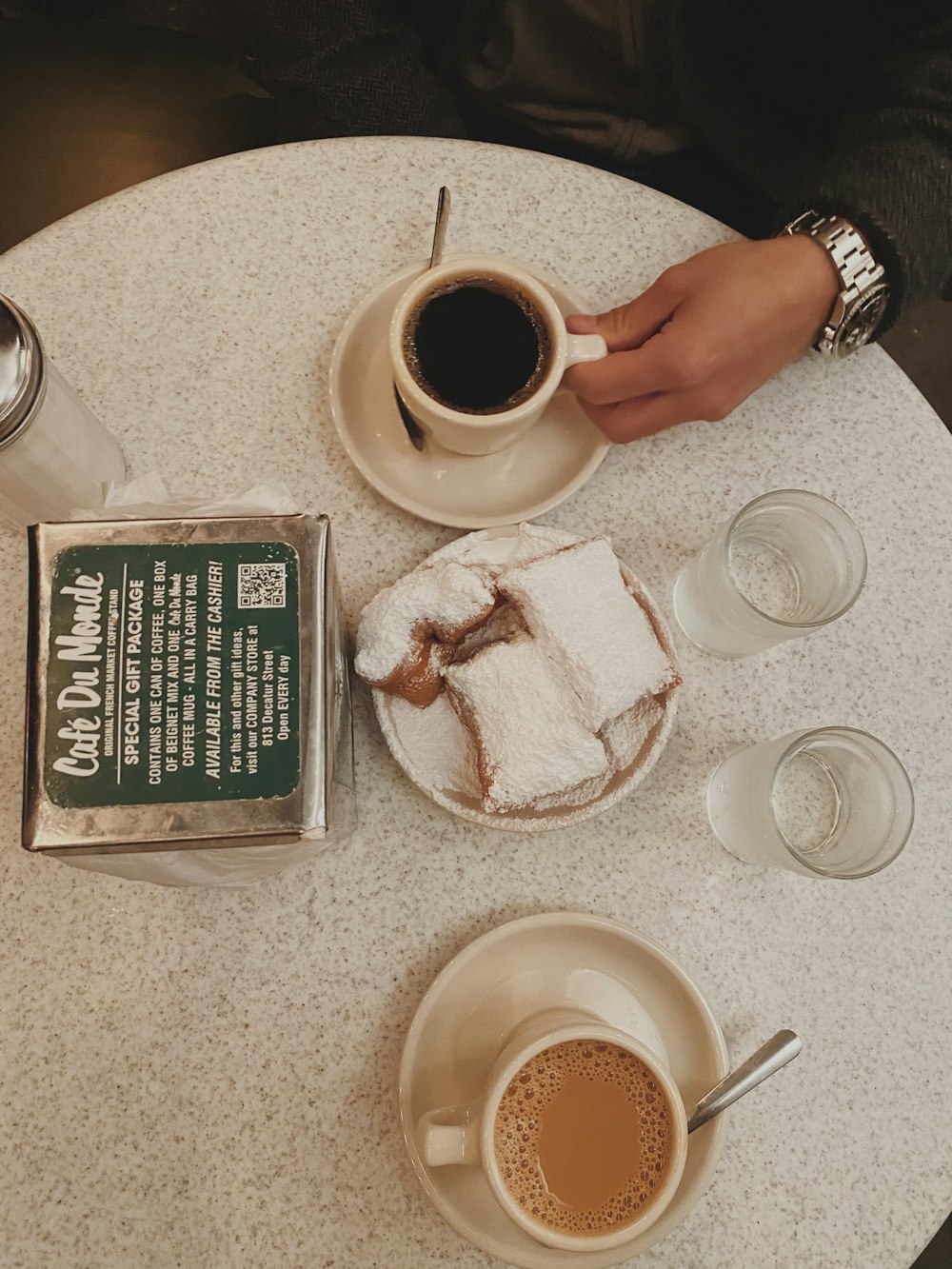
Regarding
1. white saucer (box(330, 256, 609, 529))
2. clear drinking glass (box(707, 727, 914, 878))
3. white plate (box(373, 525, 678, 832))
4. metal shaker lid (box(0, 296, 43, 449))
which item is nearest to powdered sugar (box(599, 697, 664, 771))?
white plate (box(373, 525, 678, 832))

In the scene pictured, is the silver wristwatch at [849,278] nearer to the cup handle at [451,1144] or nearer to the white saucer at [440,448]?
the white saucer at [440,448]

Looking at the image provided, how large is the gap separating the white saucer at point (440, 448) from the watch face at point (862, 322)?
0.96 ft

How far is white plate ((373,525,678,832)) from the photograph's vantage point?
76 cm

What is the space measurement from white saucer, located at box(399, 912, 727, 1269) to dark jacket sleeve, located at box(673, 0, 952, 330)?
738 millimetres


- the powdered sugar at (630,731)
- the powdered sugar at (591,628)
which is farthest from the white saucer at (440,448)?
the powdered sugar at (630,731)

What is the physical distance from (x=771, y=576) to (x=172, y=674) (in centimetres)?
64

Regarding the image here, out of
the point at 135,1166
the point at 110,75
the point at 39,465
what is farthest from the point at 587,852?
the point at 110,75

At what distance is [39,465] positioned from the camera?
2.44 feet

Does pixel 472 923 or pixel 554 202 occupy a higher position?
pixel 554 202

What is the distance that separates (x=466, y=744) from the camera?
0.79 metres

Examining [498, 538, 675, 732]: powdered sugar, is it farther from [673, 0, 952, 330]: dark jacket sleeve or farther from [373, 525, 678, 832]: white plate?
[673, 0, 952, 330]: dark jacket sleeve

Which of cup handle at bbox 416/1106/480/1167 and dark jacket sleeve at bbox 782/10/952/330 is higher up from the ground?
dark jacket sleeve at bbox 782/10/952/330

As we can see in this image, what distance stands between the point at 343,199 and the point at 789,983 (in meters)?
0.97

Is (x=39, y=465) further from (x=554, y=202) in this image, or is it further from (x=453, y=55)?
(x=453, y=55)
